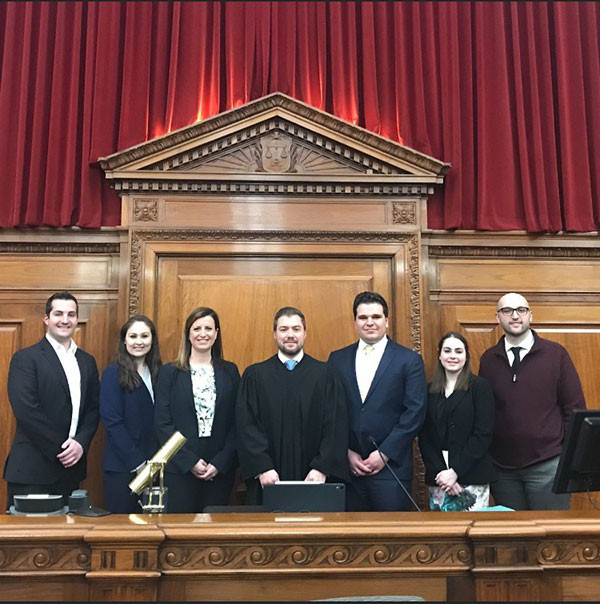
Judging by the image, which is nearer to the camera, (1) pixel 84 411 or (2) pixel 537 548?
(2) pixel 537 548

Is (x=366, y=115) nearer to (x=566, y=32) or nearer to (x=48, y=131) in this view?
(x=566, y=32)

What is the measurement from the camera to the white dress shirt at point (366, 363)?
334cm

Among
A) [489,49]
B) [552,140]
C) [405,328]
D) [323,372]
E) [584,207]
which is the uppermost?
[489,49]

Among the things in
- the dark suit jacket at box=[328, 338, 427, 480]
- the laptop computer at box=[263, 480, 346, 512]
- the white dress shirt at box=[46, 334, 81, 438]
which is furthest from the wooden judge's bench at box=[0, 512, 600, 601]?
the white dress shirt at box=[46, 334, 81, 438]

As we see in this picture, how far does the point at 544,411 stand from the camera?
135 inches

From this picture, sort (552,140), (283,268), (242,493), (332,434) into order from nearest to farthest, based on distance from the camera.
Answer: (332,434), (242,493), (283,268), (552,140)

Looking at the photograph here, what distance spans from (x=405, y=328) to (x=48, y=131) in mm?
2421

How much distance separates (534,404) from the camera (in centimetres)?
343

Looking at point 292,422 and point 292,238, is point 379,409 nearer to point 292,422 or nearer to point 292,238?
point 292,422

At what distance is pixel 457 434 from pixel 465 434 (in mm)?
39

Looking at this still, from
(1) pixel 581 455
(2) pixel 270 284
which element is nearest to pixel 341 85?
(2) pixel 270 284

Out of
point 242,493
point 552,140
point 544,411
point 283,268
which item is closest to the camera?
point 544,411

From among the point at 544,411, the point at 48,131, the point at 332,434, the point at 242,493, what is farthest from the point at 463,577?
the point at 48,131

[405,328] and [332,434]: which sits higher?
[405,328]
